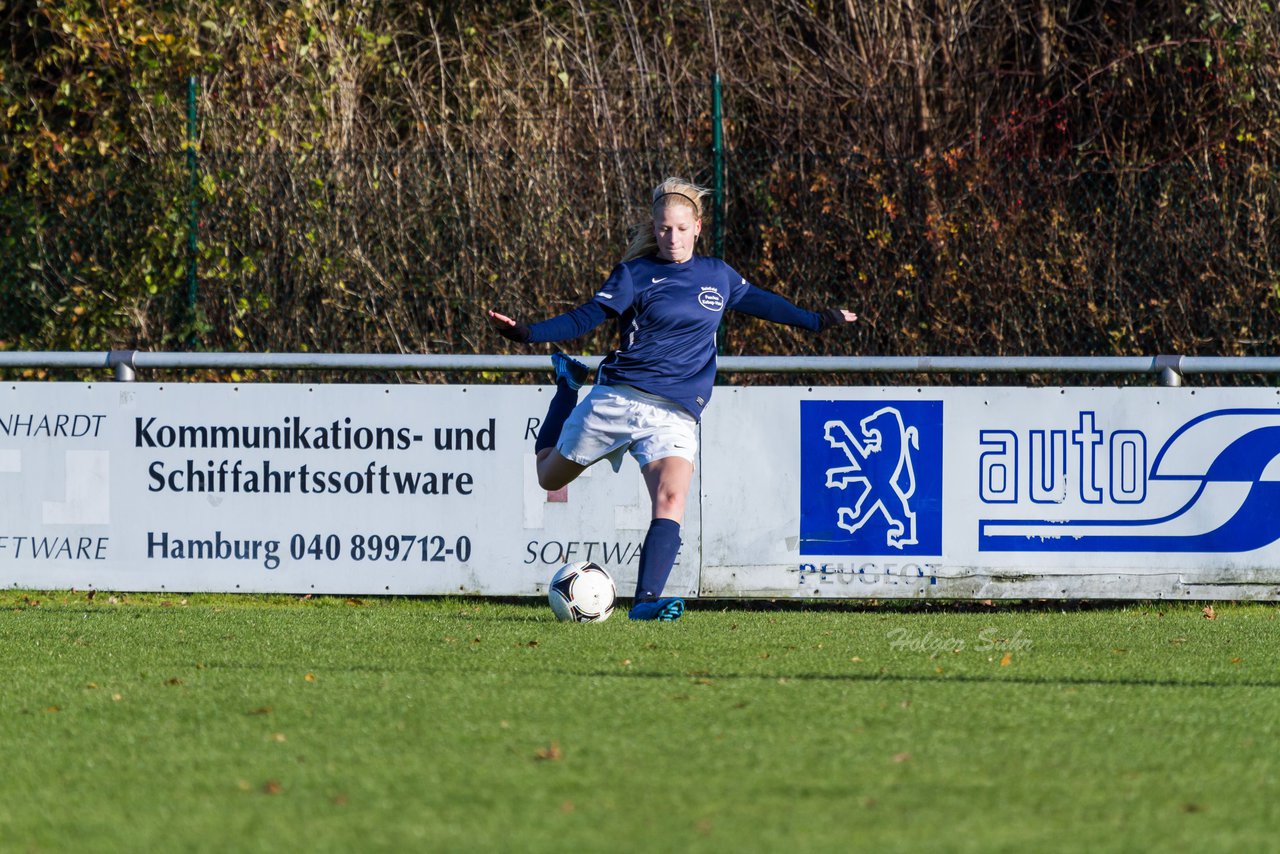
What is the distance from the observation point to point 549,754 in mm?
4434

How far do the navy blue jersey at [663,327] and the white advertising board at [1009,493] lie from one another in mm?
1202

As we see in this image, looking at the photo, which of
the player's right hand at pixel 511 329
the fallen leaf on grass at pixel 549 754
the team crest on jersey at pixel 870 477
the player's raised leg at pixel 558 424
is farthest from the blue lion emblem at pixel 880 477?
the fallen leaf on grass at pixel 549 754

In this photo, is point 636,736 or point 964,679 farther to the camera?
point 964,679

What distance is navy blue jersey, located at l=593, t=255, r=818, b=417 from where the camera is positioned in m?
7.28

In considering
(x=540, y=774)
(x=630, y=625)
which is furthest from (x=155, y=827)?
(x=630, y=625)

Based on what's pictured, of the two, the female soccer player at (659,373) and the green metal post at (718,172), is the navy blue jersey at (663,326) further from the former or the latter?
the green metal post at (718,172)

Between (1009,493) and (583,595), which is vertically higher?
(1009,493)

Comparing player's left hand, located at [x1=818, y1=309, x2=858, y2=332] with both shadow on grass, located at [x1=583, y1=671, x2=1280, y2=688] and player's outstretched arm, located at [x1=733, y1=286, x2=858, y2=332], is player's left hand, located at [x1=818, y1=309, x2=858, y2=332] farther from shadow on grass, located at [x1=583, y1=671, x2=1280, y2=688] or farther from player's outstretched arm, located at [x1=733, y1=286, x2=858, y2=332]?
shadow on grass, located at [x1=583, y1=671, x2=1280, y2=688]

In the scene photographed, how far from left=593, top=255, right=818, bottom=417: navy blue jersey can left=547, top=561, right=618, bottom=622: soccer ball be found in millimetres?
842

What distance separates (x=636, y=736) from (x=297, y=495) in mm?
4364

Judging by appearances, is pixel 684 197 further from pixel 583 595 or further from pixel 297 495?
pixel 297 495

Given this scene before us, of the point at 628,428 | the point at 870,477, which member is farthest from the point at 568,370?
the point at 870,477

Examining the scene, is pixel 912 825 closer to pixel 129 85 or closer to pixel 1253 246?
pixel 1253 246

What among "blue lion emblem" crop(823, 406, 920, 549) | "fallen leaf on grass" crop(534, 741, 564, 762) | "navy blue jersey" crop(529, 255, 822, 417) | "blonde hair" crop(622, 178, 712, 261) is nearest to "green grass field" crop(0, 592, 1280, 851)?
"fallen leaf on grass" crop(534, 741, 564, 762)
